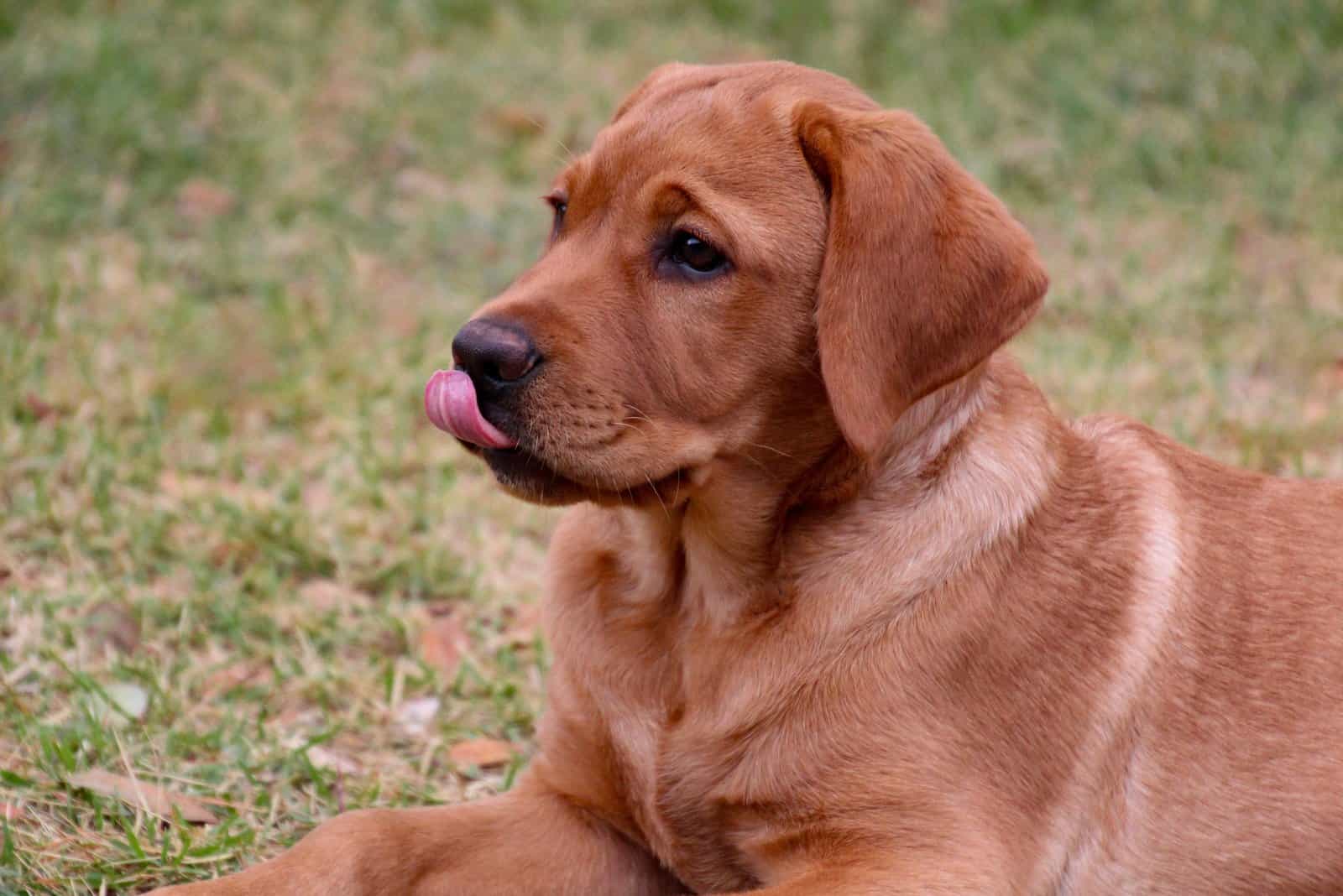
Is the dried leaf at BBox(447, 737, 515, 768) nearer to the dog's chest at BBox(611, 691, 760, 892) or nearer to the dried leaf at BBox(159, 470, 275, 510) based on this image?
the dog's chest at BBox(611, 691, 760, 892)

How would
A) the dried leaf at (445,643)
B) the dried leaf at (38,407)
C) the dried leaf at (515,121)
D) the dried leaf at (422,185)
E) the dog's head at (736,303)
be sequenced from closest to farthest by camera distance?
the dog's head at (736,303)
the dried leaf at (445,643)
the dried leaf at (38,407)
the dried leaf at (422,185)
the dried leaf at (515,121)

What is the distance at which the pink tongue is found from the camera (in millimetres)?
3490

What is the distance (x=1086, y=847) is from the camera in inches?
148

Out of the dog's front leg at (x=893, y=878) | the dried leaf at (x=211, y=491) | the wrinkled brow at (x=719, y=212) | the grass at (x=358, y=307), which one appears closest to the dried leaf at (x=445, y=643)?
the grass at (x=358, y=307)

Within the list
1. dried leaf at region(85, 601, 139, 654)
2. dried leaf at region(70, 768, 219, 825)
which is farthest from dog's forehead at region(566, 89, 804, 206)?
dried leaf at region(85, 601, 139, 654)

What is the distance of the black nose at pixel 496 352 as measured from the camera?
11.3 ft

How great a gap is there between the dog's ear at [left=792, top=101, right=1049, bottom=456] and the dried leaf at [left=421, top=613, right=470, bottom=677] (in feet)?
6.71

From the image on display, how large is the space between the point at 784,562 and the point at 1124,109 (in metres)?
6.84

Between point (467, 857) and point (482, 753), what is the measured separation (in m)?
0.74

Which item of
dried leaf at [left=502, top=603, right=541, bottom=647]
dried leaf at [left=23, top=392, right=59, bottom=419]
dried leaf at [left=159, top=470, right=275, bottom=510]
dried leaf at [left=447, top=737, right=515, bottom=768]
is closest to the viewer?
dried leaf at [left=447, top=737, right=515, bottom=768]

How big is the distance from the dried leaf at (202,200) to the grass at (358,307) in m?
0.02

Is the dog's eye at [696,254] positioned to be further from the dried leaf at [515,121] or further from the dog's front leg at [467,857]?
the dried leaf at [515,121]

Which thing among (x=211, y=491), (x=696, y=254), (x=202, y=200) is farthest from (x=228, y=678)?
(x=202, y=200)

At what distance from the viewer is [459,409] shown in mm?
3490
